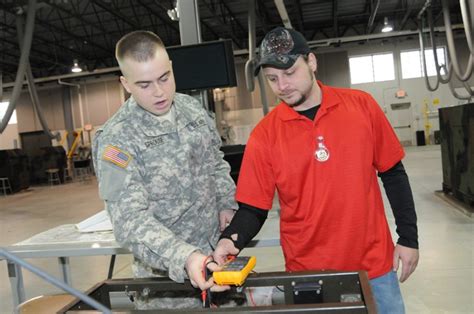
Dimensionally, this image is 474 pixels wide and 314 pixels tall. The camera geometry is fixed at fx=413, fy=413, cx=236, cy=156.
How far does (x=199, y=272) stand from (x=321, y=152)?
647 millimetres

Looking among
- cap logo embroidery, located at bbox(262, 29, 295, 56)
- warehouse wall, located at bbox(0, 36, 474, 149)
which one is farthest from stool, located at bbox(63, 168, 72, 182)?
cap logo embroidery, located at bbox(262, 29, 295, 56)

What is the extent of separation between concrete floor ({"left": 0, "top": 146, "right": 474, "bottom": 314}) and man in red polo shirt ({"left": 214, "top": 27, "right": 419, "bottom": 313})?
0.79 meters

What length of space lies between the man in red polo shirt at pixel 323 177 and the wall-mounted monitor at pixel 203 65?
1055 millimetres

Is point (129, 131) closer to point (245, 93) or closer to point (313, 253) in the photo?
point (313, 253)

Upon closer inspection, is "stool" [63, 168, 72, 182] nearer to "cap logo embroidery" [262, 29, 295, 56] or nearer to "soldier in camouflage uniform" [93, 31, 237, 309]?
"soldier in camouflage uniform" [93, 31, 237, 309]

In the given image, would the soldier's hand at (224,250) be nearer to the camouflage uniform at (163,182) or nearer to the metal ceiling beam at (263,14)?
the camouflage uniform at (163,182)

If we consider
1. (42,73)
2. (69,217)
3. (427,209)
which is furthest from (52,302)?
(42,73)

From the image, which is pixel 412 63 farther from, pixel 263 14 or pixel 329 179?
pixel 329 179

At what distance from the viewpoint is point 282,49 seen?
149 cm

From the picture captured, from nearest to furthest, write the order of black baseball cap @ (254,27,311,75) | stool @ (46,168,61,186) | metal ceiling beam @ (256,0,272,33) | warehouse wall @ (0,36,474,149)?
black baseball cap @ (254,27,311,75)
metal ceiling beam @ (256,0,272,33)
stool @ (46,168,61,186)
warehouse wall @ (0,36,474,149)

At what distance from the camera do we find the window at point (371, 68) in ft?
55.5

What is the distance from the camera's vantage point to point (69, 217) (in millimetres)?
7824

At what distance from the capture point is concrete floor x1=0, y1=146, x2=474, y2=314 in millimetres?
3178

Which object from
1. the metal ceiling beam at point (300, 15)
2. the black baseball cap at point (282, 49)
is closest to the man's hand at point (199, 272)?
the black baseball cap at point (282, 49)
